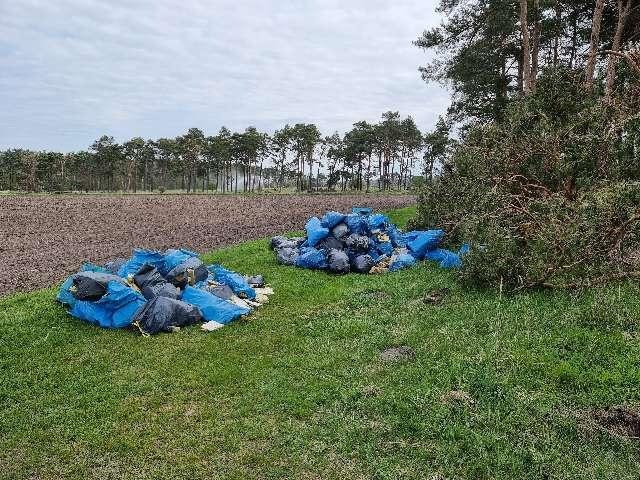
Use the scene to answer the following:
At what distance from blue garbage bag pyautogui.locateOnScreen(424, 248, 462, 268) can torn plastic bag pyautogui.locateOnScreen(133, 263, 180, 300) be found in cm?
566

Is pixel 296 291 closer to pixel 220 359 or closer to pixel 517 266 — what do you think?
pixel 220 359

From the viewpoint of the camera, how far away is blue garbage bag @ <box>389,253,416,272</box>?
11633 mm

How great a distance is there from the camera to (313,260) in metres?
11.9

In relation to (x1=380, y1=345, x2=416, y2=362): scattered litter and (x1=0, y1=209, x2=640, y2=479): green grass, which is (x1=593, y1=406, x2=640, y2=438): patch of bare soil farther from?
(x1=380, y1=345, x2=416, y2=362): scattered litter

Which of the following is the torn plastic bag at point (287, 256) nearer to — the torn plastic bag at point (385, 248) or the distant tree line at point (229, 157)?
the torn plastic bag at point (385, 248)

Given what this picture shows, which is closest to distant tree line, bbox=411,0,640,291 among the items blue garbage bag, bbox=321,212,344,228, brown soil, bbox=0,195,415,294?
blue garbage bag, bbox=321,212,344,228

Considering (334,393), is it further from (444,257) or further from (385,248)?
(385,248)

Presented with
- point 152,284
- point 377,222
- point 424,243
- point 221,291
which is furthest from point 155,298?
point 377,222

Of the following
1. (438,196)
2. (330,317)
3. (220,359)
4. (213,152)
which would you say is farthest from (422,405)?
(213,152)

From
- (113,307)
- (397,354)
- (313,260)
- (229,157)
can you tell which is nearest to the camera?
(397,354)

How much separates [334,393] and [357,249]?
6.78 meters

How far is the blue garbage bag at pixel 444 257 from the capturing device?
10.9 meters

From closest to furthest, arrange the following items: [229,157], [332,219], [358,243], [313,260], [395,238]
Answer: [313,260], [358,243], [332,219], [395,238], [229,157]

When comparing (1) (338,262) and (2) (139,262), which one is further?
(1) (338,262)
